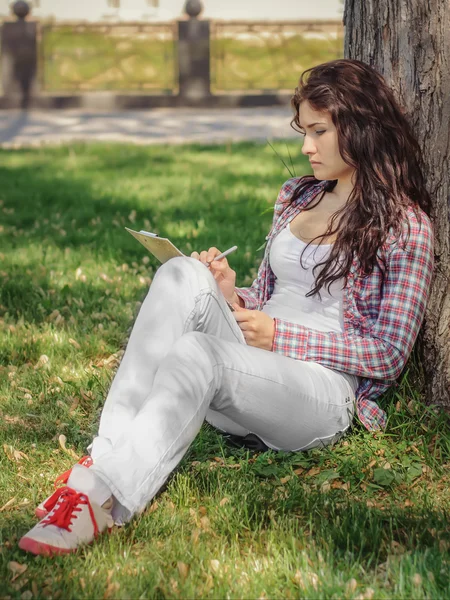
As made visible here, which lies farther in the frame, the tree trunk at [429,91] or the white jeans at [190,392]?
the tree trunk at [429,91]

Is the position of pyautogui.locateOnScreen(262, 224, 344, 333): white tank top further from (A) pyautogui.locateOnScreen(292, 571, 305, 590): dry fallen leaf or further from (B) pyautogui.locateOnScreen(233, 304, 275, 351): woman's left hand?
(A) pyautogui.locateOnScreen(292, 571, 305, 590): dry fallen leaf

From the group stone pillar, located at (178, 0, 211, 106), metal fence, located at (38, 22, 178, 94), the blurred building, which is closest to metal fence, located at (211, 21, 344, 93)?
stone pillar, located at (178, 0, 211, 106)

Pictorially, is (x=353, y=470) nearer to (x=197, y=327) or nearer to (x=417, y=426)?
(x=417, y=426)

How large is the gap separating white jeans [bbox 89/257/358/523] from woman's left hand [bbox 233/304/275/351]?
0.03 meters

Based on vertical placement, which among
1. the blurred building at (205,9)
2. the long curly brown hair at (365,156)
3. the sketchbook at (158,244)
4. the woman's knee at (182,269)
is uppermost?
the long curly brown hair at (365,156)

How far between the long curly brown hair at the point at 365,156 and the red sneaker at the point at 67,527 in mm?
1186

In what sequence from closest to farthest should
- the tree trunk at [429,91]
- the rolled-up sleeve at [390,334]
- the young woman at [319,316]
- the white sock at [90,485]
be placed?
the white sock at [90,485], the young woman at [319,316], the rolled-up sleeve at [390,334], the tree trunk at [429,91]

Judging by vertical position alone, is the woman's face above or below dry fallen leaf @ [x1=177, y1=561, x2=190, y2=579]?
above

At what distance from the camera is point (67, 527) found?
102 inches

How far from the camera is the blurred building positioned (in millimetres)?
31250

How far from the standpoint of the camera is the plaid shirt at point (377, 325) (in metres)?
3.11

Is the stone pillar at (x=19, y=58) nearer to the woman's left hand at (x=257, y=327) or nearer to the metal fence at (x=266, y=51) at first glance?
the metal fence at (x=266, y=51)

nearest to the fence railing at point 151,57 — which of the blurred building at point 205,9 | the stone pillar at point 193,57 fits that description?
the stone pillar at point 193,57

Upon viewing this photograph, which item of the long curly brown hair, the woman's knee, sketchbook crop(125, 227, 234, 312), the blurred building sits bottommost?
the blurred building
